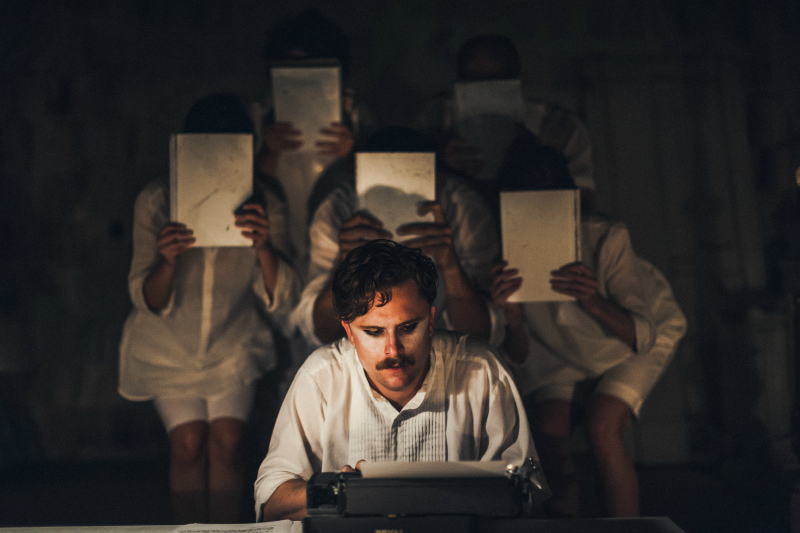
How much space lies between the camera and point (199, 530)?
1.35 metres

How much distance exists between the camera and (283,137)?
2555mm

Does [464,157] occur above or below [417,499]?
above

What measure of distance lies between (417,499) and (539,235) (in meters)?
1.28

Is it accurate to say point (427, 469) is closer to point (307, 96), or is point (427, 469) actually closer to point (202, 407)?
point (202, 407)

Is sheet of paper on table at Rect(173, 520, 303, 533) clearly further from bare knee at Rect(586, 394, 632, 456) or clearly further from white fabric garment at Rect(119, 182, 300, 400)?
bare knee at Rect(586, 394, 632, 456)

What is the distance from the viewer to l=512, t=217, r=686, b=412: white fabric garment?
2.49m

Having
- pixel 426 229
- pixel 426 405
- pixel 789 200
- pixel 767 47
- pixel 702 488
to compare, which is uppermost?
pixel 767 47

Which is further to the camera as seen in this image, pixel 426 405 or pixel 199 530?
pixel 426 405

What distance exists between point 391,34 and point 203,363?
211 cm

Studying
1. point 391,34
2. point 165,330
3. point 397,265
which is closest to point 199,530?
point 397,265

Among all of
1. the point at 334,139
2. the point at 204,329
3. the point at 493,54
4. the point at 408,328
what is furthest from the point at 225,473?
the point at 493,54

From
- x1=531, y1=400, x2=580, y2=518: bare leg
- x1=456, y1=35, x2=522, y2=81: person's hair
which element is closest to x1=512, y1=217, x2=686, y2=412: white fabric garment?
x1=531, y1=400, x2=580, y2=518: bare leg

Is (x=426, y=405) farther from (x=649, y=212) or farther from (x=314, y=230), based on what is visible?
(x=649, y=212)

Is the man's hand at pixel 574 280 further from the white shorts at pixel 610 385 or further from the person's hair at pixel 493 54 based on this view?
the person's hair at pixel 493 54
